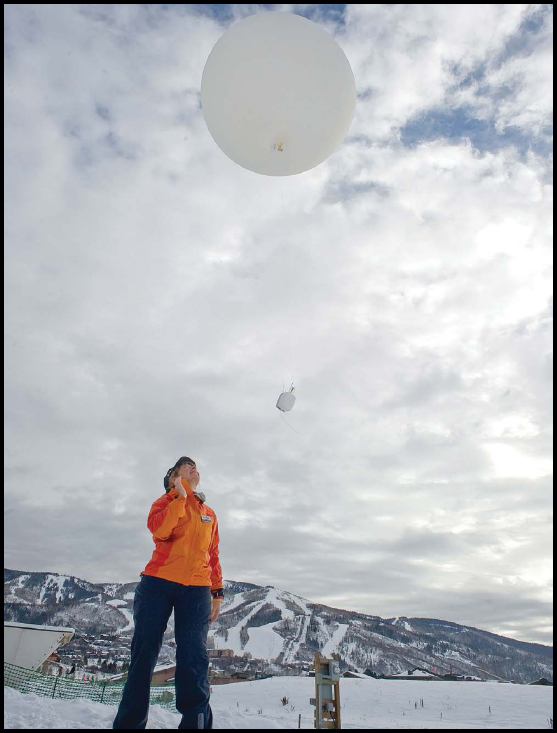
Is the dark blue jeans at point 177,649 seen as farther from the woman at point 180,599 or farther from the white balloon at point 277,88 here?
the white balloon at point 277,88

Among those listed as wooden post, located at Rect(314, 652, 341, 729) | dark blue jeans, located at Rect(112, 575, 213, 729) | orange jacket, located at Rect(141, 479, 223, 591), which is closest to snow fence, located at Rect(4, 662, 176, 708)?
wooden post, located at Rect(314, 652, 341, 729)

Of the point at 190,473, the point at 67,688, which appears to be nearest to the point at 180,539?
the point at 190,473

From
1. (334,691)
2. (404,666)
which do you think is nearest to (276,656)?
(404,666)

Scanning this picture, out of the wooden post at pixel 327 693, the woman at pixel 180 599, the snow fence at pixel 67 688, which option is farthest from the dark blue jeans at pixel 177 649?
the snow fence at pixel 67 688

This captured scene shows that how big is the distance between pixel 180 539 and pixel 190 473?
62cm

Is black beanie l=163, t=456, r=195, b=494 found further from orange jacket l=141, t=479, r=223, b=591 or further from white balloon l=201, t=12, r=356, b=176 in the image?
white balloon l=201, t=12, r=356, b=176

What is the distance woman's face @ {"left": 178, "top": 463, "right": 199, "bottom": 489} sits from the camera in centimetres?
430

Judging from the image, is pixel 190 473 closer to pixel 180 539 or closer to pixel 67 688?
pixel 180 539

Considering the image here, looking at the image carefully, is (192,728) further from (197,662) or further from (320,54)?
(320,54)

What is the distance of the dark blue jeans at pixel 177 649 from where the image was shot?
3.32 meters

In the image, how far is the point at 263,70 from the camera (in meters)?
5.16

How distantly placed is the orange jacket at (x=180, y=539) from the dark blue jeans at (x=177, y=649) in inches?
3.3

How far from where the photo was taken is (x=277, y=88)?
17.1 ft

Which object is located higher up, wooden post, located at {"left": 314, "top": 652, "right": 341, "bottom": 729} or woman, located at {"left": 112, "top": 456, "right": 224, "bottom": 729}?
woman, located at {"left": 112, "top": 456, "right": 224, "bottom": 729}
